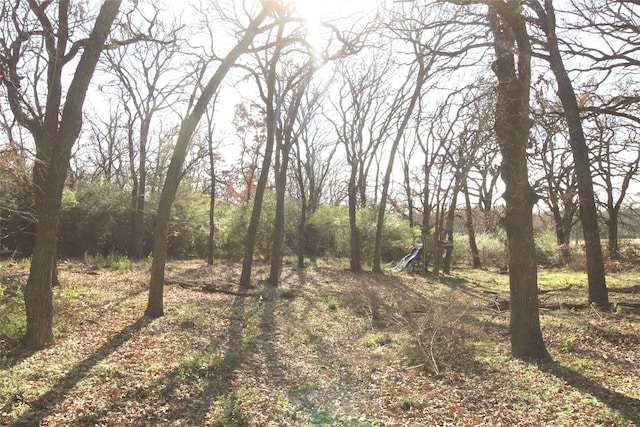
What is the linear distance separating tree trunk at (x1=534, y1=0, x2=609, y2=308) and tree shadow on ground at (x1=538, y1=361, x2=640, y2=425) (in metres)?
4.55

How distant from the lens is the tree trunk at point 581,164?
30.3 feet

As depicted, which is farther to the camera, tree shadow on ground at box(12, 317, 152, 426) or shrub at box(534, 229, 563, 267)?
shrub at box(534, 229, 563, 267)

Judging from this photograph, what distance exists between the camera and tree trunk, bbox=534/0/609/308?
→ 9227 mm

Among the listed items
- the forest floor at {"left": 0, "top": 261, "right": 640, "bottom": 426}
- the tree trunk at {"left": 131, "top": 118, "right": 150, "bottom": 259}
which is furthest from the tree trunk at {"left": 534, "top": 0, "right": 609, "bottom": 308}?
the tree trunk at {"left": 131, "top": 118, "right": 150, "bottom": 259}

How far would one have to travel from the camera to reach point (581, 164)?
956 cm

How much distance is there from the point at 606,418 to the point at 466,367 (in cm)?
200

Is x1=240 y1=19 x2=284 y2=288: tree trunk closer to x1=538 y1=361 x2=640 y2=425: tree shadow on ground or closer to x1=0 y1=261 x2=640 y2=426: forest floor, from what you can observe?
x1=0 y1=261 x2=640 y2=426: forest floor

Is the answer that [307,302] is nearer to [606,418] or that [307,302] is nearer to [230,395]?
[230,395]

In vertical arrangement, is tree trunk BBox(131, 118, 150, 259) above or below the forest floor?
above

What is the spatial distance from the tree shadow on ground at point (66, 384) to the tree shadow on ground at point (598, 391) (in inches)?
221

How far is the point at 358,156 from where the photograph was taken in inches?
824

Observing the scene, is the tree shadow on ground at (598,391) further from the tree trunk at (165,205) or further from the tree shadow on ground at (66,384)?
the tree trunk at (165,205)

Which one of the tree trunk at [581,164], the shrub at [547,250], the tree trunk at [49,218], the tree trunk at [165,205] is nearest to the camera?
the tree trunk at [49,218]

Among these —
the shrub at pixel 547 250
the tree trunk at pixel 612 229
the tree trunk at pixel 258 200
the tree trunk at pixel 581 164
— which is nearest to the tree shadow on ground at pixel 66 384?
the tree trunk at pixel 258 200
